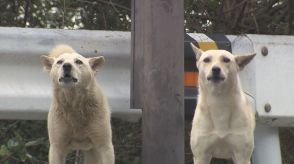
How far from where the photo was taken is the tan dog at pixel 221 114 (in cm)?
386

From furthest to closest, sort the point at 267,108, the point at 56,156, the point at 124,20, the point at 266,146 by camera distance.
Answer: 1. the point at 124,20
2. the point at 266,146
3. the point at 267,108
4. the point at 56,156

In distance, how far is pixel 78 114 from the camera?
4273 mm

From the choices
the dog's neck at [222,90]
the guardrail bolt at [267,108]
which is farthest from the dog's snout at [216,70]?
the guardrail bolt at [267,108]

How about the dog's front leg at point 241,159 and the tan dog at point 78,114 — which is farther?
the tan dog at point 78,114

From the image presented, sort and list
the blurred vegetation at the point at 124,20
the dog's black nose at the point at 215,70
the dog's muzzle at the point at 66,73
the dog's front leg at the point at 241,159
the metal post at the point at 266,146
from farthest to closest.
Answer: the blurred vegetation at the point at 124,20, the metal post at the point at 266,146, the dog's muzzle at the point at 66,73, the dog's front leg at the point at 241,159, the dog's black nose at the point at 215,70

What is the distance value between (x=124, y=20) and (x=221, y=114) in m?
2.64

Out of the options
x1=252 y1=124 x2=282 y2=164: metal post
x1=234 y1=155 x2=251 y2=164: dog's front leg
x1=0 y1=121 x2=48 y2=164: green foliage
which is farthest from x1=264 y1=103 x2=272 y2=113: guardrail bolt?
x1=0 y1=121 x2=48 y2=164: green foliage

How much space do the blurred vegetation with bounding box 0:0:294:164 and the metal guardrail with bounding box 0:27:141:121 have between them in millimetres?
1002

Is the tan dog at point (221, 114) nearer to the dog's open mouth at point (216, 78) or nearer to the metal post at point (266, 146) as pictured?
the dog's open mouth at point (216, 78)

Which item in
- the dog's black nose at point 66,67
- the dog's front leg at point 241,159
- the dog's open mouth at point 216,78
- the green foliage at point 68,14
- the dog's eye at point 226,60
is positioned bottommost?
the dog's front leg at point 241,159

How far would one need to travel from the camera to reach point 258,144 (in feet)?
15.0

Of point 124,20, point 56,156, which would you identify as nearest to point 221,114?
point 56,156

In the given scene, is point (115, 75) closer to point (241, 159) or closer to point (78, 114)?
point (78, 114)

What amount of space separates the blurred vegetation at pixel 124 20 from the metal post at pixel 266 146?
1006mm
